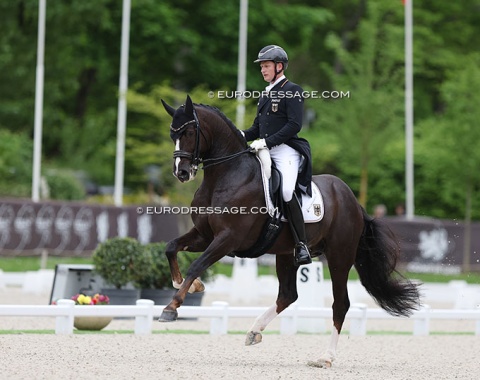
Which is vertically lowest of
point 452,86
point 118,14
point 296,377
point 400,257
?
point 296,377

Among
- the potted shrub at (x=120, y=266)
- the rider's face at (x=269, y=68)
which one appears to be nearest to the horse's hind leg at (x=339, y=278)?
the rider's face at (x=269, y=68)

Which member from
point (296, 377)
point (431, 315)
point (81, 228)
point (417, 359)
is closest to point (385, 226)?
point (417, 359)

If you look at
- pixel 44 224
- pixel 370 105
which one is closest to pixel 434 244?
pixel 370 105

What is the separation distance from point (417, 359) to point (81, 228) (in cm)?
1895

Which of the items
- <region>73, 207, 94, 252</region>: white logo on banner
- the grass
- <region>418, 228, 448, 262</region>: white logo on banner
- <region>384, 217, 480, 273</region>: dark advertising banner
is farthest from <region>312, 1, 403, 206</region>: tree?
<region>73, 207, 94, 252</region>: white logo on banner

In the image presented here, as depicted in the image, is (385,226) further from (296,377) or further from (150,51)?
(150,51)

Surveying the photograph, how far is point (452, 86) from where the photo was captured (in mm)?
35531

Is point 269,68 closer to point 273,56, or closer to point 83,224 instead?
point 273,56

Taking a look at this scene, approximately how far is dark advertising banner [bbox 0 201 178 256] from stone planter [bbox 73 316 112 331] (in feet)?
48.7

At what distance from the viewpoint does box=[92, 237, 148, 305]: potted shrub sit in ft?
51.9

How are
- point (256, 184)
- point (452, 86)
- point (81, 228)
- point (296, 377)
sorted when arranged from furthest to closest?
point (452, 86) → point (81, 228) → point (256, 184) → point (296, 377)

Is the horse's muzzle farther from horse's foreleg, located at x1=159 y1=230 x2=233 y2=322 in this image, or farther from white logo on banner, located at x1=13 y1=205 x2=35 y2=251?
white logo on banner, located at x1=13 y1=205 x2=35 y2=251

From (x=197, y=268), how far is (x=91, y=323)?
418cm

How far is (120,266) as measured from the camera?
622 inches
